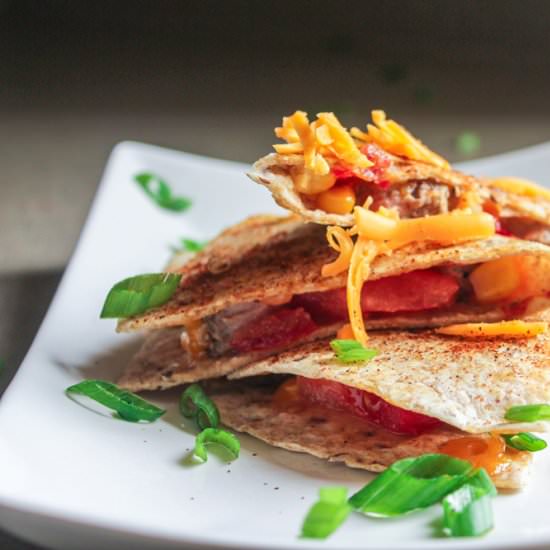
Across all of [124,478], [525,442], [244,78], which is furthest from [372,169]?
[244,78]

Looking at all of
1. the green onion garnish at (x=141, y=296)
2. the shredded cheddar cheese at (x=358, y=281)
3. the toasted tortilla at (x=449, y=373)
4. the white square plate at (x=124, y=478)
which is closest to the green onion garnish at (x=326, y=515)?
the white square plate at (x=124, y=478)

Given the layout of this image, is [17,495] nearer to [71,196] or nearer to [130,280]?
[130,280]

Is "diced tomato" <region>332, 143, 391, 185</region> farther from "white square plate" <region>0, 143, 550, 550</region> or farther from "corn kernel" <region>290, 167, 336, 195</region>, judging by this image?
"white square plate" <region>0, 143, 550, 550</region>

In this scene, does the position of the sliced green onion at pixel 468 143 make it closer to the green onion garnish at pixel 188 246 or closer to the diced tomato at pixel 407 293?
the green onion garnish at pixel 188 246

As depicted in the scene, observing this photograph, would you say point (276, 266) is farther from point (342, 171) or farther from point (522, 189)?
point (522, 189)

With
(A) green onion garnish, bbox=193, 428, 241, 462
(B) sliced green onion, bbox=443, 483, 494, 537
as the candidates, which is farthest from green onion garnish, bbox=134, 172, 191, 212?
(B) sliced green onion, bbox=443, 483, 494, 537

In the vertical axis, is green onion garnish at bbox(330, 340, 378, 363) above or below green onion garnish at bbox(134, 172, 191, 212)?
below

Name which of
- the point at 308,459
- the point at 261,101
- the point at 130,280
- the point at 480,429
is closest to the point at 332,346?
the point at 308,459

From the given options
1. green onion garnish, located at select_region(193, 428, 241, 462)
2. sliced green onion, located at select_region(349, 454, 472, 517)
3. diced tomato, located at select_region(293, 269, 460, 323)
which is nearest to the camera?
sliced green onion, located at select_region(349, 454, 472, 517)
